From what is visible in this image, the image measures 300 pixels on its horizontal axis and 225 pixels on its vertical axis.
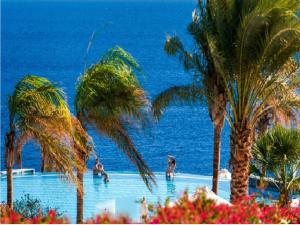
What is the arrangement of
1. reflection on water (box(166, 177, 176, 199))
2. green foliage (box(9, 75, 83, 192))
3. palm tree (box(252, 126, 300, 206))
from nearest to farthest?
green foliage (box(9, 75, 83, 192)), palm tree (box(252, 126, 300, 206)), reflection on water (box(166, 177, 176, 199))

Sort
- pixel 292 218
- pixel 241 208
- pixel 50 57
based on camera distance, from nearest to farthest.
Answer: pixel 241 208 → pixel 292 218 → pixel 50 57

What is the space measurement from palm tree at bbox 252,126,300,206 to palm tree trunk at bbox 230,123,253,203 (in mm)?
556

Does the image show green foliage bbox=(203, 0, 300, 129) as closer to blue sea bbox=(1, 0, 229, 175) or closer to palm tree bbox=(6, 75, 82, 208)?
blue sea bbox=(1, 0, 229, 175)

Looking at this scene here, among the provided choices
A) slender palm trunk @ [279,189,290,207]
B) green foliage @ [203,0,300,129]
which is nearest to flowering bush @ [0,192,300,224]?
slender palm trunk @ [279,189,290,207]

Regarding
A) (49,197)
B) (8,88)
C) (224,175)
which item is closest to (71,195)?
(49,197)

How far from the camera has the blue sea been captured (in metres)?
45.5

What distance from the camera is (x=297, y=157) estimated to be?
1708 cm

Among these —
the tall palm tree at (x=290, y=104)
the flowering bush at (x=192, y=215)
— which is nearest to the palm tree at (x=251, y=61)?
the tall palm tree at (x=290, y=104)

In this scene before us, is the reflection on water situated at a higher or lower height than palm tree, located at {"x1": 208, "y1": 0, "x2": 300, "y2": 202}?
lower

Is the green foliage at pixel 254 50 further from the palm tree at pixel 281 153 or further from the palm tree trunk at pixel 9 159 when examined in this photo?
the palm tree trunk at pixel 9 159

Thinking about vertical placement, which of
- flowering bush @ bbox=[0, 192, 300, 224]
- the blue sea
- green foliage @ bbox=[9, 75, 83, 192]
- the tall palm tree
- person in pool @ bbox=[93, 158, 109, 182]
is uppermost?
the blue sea

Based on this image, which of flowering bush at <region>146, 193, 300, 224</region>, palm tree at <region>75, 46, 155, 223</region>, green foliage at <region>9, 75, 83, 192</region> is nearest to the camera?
flowering bush at <region>146, 193, 300, 224</region>

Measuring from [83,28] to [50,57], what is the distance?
1305 inches

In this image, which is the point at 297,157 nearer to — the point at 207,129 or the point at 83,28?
the point at 207,129
